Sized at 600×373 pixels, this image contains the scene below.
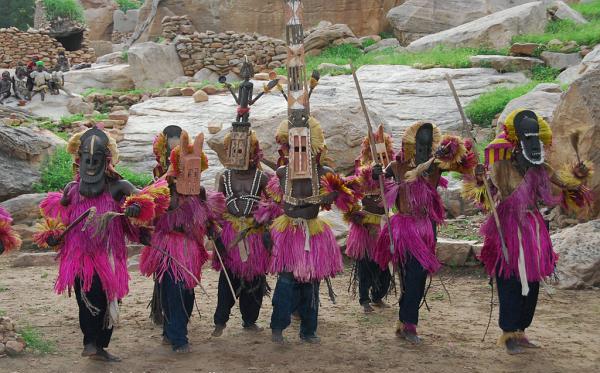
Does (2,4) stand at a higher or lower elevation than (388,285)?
higher

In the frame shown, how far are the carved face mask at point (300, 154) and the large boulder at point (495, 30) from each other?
13.3 m

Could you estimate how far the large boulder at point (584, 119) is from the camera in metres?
9.27

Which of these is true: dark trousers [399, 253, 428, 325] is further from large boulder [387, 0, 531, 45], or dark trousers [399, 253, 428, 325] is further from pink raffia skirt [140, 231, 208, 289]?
large boulder [387, 0, 531, 45]

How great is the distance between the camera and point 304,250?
6781 mm

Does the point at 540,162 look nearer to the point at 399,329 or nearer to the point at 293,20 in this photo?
the point at 399,329

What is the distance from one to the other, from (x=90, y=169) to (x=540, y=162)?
136 inches

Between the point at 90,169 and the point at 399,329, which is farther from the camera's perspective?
the point at 399,329

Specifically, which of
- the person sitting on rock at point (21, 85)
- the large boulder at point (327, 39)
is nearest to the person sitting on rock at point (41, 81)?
the person sitting on rock at point (21, 85)

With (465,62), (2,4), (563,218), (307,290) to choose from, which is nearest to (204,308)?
(307,290)

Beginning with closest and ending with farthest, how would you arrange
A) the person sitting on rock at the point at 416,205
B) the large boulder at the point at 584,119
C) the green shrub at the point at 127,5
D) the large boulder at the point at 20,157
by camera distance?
the person sitting on rock at the point at 416,205 → the large boulder at the point at 584,119 → the large boulder at the point at 20,157 → the green shrub at the point at 127,5

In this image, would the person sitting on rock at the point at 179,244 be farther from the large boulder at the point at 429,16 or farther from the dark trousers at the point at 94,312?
the large boulder at the point at 429,16

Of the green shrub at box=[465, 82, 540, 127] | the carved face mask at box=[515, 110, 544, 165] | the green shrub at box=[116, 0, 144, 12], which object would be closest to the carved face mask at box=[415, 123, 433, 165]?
the carved face mask at box=[515, 110, 544, 165]

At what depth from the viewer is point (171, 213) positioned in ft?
21.9

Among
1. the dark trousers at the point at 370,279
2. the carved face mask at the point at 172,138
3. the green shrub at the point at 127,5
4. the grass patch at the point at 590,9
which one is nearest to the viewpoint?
the carved face mask at the point at 172,138
